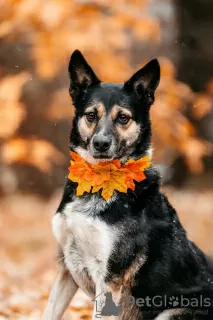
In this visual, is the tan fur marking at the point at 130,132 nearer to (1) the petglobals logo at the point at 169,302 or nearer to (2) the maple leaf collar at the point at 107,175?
(2) the maple leaf collar at the point at 107,175

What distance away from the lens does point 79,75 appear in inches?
131

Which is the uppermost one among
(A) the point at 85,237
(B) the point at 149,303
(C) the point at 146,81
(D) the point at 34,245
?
(D) the point at 34,245

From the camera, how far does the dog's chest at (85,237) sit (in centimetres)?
302

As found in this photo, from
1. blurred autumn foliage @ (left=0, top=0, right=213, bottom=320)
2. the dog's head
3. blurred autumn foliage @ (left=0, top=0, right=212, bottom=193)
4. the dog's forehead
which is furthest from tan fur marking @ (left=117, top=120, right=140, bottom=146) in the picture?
blurred autumn foliage @ (left=0, top=0, right=212, bottom=193)

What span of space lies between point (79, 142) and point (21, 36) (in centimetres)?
341

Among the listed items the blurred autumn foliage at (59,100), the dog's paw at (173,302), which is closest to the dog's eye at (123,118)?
the dog's paw at (173,302)

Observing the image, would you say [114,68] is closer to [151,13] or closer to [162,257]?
[151,13]

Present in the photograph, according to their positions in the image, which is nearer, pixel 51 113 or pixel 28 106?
pixel 51 113

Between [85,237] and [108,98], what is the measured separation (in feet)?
2.60

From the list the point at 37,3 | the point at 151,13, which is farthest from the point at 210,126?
the point at 37,3

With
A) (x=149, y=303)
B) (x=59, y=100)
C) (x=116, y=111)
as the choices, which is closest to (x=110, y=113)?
(x=116, y=111)

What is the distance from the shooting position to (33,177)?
8398 millimetres

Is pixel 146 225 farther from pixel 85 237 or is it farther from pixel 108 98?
pixel 108 98

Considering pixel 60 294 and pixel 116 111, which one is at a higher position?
pixel 116 111
